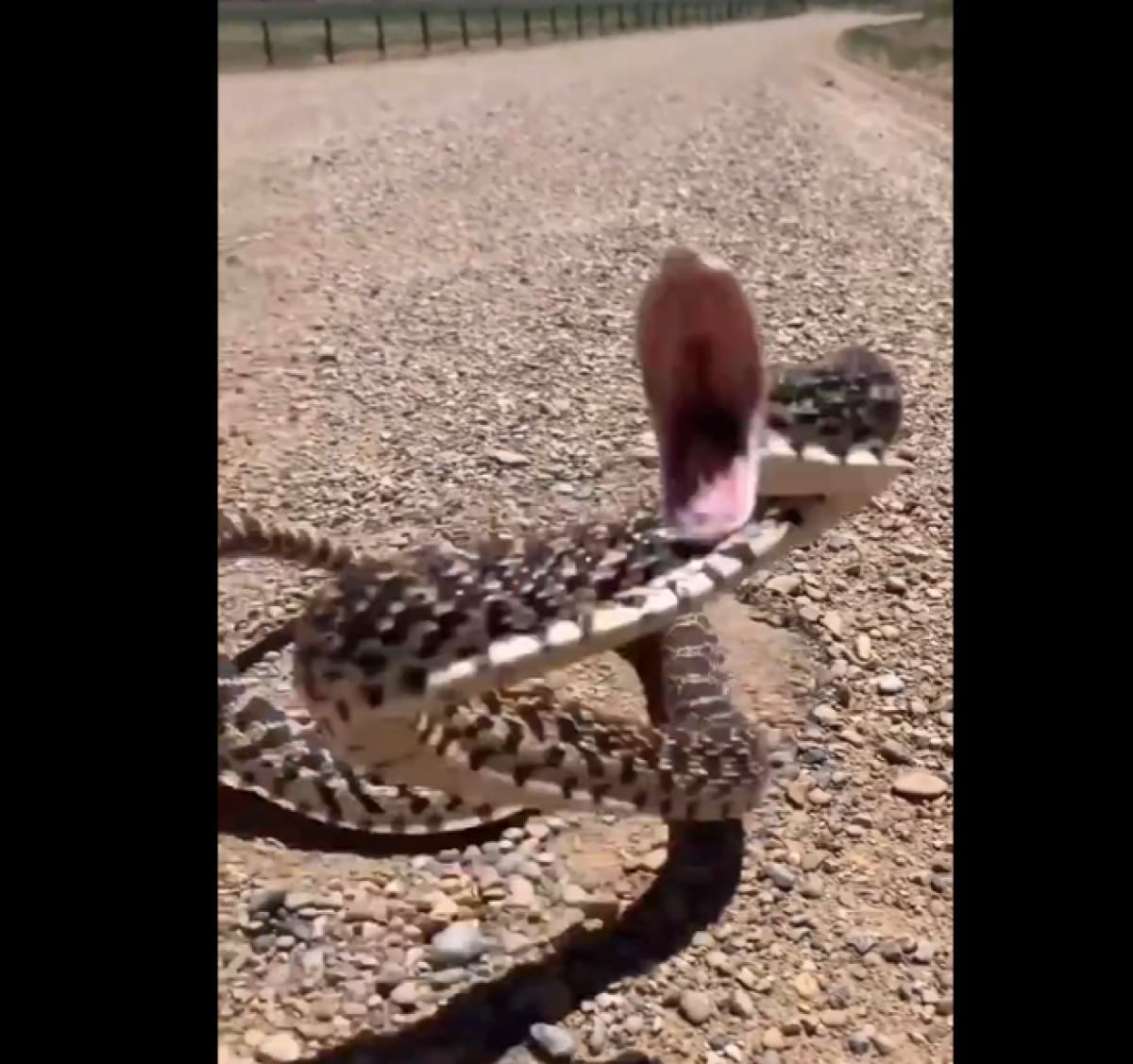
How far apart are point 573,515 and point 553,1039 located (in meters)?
1.83

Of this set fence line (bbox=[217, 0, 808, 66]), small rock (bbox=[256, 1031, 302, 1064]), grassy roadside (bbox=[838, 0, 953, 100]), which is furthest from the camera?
fence line (bbox=[217, 0, 808, 66])

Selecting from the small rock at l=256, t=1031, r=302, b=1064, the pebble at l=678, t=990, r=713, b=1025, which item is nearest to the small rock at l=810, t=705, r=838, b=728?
the pebble at l=678, t=990, r=713, b=1025

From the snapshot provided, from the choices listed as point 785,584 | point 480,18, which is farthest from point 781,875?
point 480,18

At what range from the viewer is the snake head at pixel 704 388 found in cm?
214

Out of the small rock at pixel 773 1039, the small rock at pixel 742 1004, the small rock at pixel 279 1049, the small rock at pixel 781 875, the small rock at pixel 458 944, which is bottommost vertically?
the small rock at pixel 773 1039

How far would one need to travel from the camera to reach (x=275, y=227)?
6.96m

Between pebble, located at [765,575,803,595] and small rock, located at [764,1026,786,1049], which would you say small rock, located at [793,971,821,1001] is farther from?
pebble, located at [765,575,803,595]

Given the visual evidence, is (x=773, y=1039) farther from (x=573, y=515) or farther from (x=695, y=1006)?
(x=573, y=515)

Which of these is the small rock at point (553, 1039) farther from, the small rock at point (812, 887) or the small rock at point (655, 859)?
the small rock at point (812, 887)

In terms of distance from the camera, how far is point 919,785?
2.61 m

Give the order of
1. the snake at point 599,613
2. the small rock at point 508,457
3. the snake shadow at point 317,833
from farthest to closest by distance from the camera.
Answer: the small rock at point 508,457 → the snake shadow at point 317,833 → the snake at point 599,613

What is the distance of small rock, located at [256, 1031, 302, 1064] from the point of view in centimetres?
203

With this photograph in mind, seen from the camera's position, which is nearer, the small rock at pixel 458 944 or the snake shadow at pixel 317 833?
the small rock at pixel 458 944

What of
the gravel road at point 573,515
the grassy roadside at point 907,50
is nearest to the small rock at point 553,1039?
the gravel road at point 573,515
